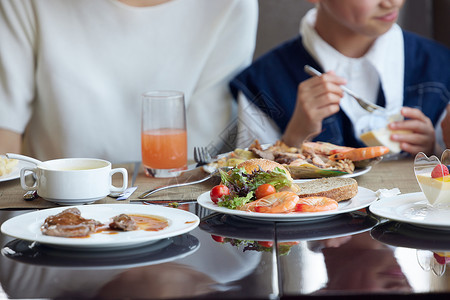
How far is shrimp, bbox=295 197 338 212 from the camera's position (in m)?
1.00

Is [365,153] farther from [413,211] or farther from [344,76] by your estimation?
[344,76]

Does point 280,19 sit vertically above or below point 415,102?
above

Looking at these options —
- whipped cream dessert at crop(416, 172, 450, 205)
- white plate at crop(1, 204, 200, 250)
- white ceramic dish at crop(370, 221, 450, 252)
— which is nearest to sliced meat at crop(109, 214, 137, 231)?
white plate at crop(1, 204, 200, 250)

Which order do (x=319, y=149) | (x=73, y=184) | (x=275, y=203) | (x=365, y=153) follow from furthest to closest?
(x=319, y=149) < (x=365, y=153) < (x=73, y=184) < (x=275, y=203)

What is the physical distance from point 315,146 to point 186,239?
27.6 inches

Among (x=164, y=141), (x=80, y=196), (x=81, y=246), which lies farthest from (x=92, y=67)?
(x=81, y=246)

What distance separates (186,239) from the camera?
94cm

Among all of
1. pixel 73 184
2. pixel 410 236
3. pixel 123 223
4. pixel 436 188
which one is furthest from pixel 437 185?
pixel 73 184

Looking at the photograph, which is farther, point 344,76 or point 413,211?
point 344,76

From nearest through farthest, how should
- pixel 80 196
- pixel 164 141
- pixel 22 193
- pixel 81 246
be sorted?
pixel 81 246 < pixel 80 196 < pixel 22 193 < pixel 164 141

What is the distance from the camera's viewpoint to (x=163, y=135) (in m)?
1.55

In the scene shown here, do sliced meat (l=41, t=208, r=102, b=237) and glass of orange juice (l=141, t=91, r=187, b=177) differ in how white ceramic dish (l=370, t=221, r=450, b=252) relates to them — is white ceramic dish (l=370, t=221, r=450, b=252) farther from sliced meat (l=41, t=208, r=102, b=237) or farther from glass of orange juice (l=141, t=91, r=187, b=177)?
glass of orange juice (l=141, t=91, r=187, b=177)

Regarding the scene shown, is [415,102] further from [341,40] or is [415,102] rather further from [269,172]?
[269,172]

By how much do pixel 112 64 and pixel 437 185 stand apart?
1.50 meters
